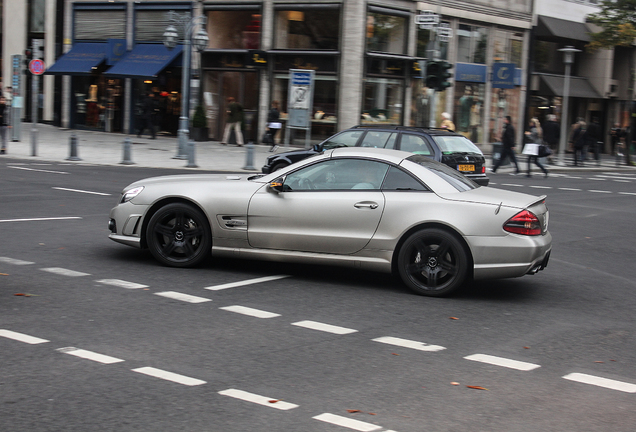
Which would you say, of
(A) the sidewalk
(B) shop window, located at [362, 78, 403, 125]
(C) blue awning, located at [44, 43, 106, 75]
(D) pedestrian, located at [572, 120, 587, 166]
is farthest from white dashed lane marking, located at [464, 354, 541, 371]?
(C) blue awning, located at [44, 43, 106, 75]

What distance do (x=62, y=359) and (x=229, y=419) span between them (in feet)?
5.01

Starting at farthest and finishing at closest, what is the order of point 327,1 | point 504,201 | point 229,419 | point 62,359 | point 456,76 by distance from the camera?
point 456,76 < point 327,1 < point 504,201 < point 62,359 < point 229,419

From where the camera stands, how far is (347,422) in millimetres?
4156

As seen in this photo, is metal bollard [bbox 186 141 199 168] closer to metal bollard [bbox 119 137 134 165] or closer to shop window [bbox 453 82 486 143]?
metal bollard [bbox 119 137 134 165]

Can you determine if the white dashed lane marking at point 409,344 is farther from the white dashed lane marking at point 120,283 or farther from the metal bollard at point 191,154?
the metal bollard at point 191,154

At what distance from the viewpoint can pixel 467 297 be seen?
762 cm

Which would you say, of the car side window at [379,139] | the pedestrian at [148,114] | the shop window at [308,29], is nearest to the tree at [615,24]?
the shop window at [308,29]

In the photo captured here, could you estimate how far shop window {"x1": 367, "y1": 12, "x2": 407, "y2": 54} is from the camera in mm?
31656

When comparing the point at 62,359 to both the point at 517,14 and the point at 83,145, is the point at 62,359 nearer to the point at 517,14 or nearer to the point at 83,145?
the point at 83,145

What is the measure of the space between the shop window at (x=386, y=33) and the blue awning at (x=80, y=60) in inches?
522

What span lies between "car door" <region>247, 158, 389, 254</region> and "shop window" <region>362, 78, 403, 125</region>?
2381cm

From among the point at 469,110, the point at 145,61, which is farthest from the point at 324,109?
the point at 145,61

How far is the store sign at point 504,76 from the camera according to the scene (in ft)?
Result: 104

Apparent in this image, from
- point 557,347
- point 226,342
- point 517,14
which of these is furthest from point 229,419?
point 517,14
